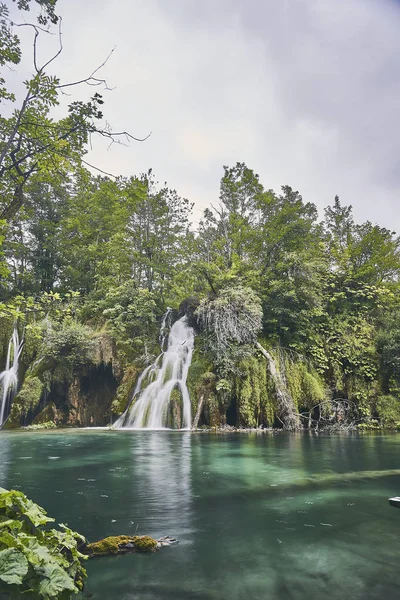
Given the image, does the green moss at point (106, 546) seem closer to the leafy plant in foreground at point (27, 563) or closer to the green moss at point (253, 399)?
the leafy plant in foreground at point (27, 563)

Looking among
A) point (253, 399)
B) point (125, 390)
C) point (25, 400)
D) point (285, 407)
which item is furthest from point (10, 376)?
point (285, 407)

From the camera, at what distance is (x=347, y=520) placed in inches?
170

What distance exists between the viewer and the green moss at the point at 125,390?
53.3ft

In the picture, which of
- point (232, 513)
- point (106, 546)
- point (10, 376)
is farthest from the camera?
point (10, 376)

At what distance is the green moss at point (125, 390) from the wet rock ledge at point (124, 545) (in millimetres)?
13144

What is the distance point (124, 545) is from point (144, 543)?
0.19 m

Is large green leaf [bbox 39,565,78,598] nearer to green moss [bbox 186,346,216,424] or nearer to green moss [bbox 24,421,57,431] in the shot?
green moss [bbox 186,346,216,424]

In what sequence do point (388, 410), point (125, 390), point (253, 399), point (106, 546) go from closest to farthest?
point (106, 546) → point (253, 399) → point (388, 410) → point (125, 390)

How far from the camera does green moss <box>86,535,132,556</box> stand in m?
3.25

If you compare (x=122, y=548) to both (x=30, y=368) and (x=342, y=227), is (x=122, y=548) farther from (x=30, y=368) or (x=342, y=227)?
(x=342, y=227)

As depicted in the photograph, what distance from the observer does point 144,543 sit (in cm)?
347

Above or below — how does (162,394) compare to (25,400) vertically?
above

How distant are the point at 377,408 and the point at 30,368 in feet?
52.8

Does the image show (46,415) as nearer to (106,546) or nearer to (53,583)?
(106,546)
